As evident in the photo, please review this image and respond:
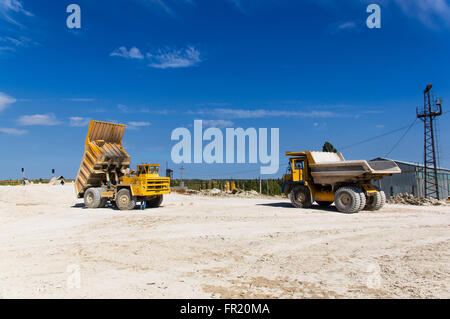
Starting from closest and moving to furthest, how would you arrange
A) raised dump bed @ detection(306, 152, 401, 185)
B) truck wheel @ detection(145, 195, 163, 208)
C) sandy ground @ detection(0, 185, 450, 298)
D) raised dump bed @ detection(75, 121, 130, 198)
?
1. sandy ground @ detection(0, 185, 450, 298)
2. raised dump bed @ detection(306, 152, 401, 185)
3. raised dump bed @ detection(75, 121, 130, 198)
4. truck wheel @ detection(145, 195, 163, 208)

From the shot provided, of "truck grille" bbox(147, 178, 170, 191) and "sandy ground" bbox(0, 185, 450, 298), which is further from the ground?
"truck grille" bbox(147, 178, 170, 191)

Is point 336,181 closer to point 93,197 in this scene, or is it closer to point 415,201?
point 415,201

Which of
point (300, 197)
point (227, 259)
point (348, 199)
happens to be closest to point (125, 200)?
point (300, 197)

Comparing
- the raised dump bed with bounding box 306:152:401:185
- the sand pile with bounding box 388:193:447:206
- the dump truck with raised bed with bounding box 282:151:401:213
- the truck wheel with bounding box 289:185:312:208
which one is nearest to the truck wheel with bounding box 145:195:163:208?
the dump truck with raised bed with bounding box 282:151:401:213

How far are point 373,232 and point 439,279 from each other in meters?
4.74

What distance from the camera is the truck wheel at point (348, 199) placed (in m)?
14.5

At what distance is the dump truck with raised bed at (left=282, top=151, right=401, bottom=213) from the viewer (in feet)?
47.9

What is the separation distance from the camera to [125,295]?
15.4 ft

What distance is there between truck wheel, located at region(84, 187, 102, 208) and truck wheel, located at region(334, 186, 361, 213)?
12.0 metres

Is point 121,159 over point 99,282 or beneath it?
over

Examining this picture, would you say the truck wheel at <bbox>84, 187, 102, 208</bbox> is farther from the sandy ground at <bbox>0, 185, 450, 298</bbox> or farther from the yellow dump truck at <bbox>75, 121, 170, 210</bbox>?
the sandy ground at <bbox>0, 185, 450, 298</bbox>

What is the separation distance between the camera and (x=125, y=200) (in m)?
17.2
